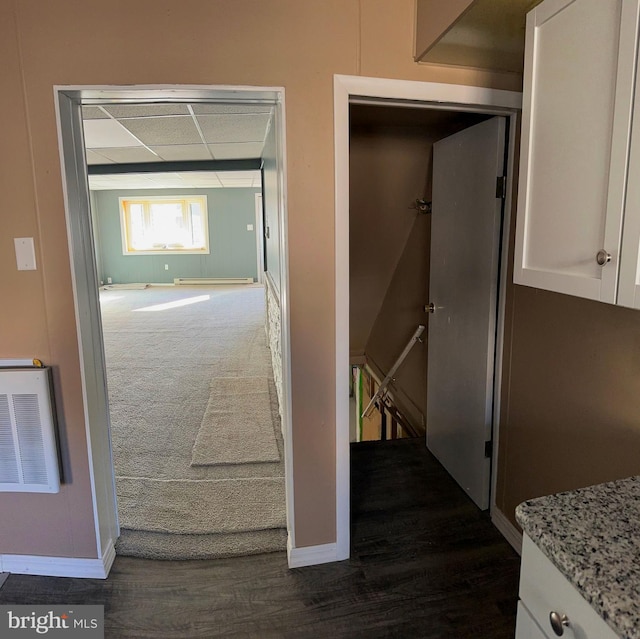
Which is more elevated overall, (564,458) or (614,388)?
(614,388)

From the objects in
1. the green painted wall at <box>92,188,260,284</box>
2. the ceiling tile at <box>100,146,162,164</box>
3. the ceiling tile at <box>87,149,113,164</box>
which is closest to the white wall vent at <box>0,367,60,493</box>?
the ceiling tile at <box>100,146,162,164</box>

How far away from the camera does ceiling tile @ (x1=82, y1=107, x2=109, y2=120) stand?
308cm

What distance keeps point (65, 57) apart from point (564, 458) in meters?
2.31

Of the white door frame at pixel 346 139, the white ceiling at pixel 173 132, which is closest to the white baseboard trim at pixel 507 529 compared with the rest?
the white door frame at pixel 346 139

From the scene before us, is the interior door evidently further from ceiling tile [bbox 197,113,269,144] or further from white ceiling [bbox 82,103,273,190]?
ceiling tile [bbox 197,113,269,144]

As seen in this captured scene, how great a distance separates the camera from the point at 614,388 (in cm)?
142

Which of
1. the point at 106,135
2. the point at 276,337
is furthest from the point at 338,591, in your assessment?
the point at 106,135

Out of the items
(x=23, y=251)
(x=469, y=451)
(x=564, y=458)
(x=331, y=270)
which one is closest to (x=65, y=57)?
(x=23, y=251)

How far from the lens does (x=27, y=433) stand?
1744mm

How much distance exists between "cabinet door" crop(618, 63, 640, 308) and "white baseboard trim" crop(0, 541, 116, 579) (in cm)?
211

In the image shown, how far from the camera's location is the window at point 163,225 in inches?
410

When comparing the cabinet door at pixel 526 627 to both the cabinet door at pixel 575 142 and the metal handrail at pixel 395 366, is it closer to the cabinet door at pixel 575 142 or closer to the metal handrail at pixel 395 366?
the cabinet door at pixel 575 142

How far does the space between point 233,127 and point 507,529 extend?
139 inches

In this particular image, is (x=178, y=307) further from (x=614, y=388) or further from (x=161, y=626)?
(x=614, y=388)
